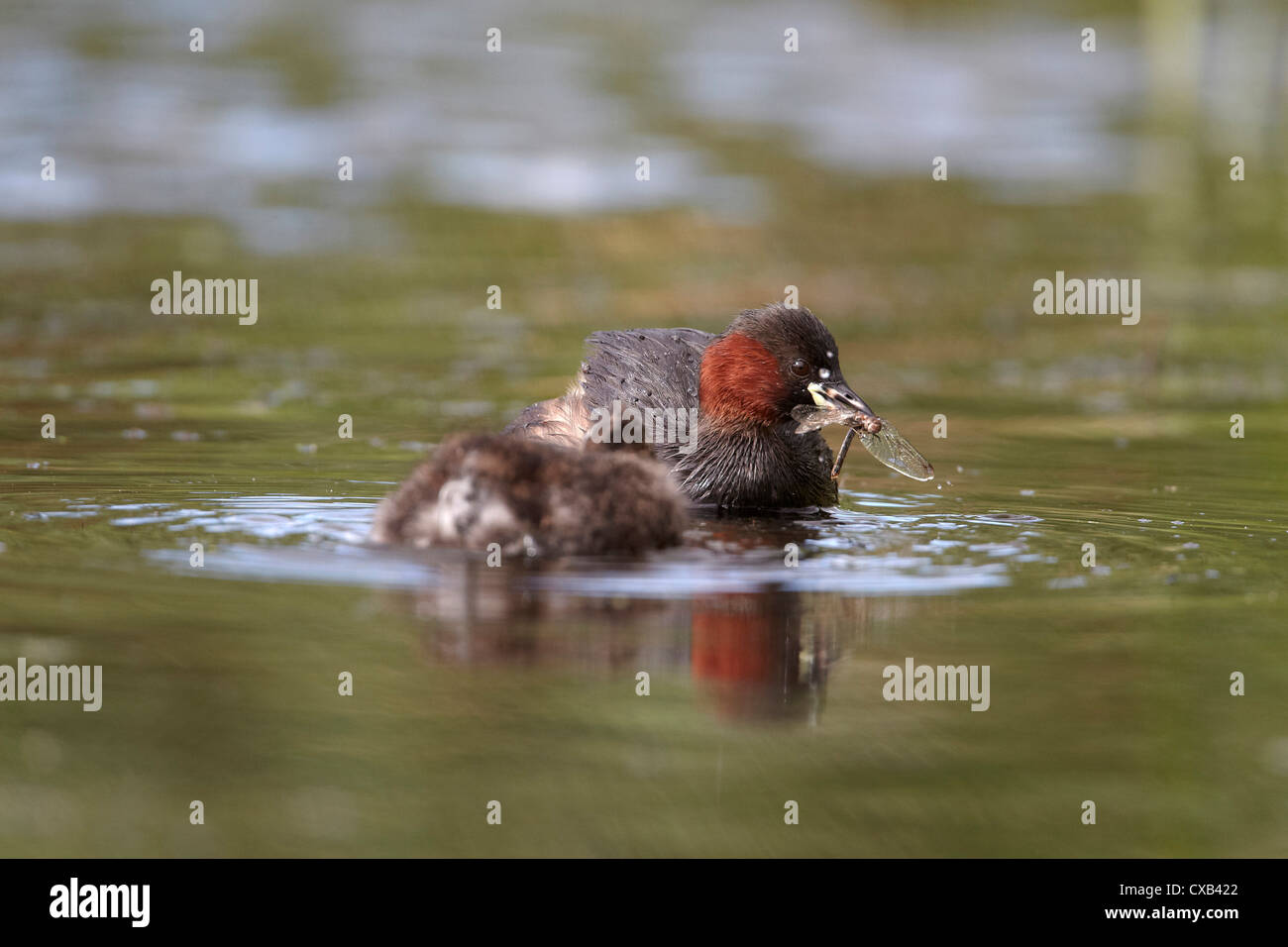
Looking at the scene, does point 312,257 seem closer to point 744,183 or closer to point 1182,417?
point 744,183

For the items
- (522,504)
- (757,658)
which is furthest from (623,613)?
(522,504)

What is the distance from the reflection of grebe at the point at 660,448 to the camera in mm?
7484

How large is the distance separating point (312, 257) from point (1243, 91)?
11.2 m

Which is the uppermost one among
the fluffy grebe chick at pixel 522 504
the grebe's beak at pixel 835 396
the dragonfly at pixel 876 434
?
the grebe's beak at pixel 835 396

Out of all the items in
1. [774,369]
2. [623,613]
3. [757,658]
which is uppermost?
[774,369]

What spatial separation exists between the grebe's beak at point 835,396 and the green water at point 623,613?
19.6 inches

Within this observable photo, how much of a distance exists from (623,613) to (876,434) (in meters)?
2.54

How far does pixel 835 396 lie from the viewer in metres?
9.03

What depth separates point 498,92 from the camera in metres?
23.5

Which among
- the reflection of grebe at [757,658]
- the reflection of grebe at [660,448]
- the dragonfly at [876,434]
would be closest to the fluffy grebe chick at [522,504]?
the reflection of grebe at [660,448]

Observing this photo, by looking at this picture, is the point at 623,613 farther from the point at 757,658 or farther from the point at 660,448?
the point at 660,448

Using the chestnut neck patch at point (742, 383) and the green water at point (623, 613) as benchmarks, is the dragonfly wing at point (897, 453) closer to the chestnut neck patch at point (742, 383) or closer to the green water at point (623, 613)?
the green water at point (623, 613)
